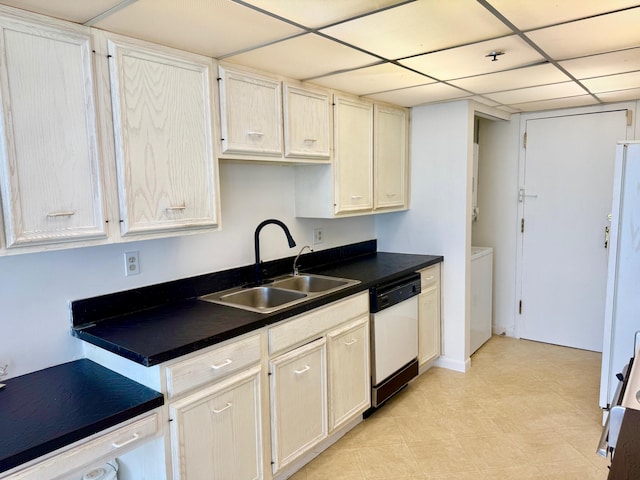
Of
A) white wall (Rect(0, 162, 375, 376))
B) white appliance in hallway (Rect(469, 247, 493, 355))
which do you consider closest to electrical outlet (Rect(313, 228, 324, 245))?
white wall (Rect(0, 162, 375, 376))

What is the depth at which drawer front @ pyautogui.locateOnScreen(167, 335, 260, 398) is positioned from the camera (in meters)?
1.66

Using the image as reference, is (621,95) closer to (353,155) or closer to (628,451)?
(353,155)

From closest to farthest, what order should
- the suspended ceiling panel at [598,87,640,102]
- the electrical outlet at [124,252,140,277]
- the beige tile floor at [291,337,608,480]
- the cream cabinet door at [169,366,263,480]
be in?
1. the cream cabinet door at [169,366,263,480]
2. the electrical outlet at [124,252,140,277]
3. the beige tile floor at [291,337,608,480]
4. the suspended ceiling panel at [598,87,640,102]

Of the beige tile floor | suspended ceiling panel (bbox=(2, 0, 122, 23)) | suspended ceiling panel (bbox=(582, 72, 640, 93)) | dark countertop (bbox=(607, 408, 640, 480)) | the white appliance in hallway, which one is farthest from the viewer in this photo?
the white appliance in hallway

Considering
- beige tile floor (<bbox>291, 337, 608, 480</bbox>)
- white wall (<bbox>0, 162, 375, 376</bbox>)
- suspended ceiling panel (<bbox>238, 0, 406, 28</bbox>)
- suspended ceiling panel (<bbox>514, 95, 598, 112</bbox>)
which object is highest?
suspended ceiling panel (<bbox>514, 95, 598, 112</bbox>)

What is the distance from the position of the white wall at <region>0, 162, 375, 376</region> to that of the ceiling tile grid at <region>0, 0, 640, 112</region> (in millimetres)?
723

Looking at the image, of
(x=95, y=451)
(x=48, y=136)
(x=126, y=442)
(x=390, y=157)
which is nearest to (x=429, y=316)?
(x=390, y=157)

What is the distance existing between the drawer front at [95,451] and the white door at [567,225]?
366 centimetres

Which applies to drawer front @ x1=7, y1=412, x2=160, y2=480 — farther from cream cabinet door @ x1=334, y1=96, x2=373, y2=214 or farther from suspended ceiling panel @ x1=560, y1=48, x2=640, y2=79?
suspended ceiling panel @ x1=560, y1=48, x2=640, y2=79

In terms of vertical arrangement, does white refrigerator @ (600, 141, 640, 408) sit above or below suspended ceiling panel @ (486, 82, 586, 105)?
below

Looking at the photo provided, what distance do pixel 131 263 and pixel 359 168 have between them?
1.63 metres

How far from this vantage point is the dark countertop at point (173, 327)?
1.66 m

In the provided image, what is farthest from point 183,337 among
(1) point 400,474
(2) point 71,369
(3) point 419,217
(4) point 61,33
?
(3) point 419,217

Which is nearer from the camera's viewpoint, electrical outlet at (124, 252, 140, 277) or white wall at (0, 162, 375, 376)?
white wall at (0, 162, 375, 376)
